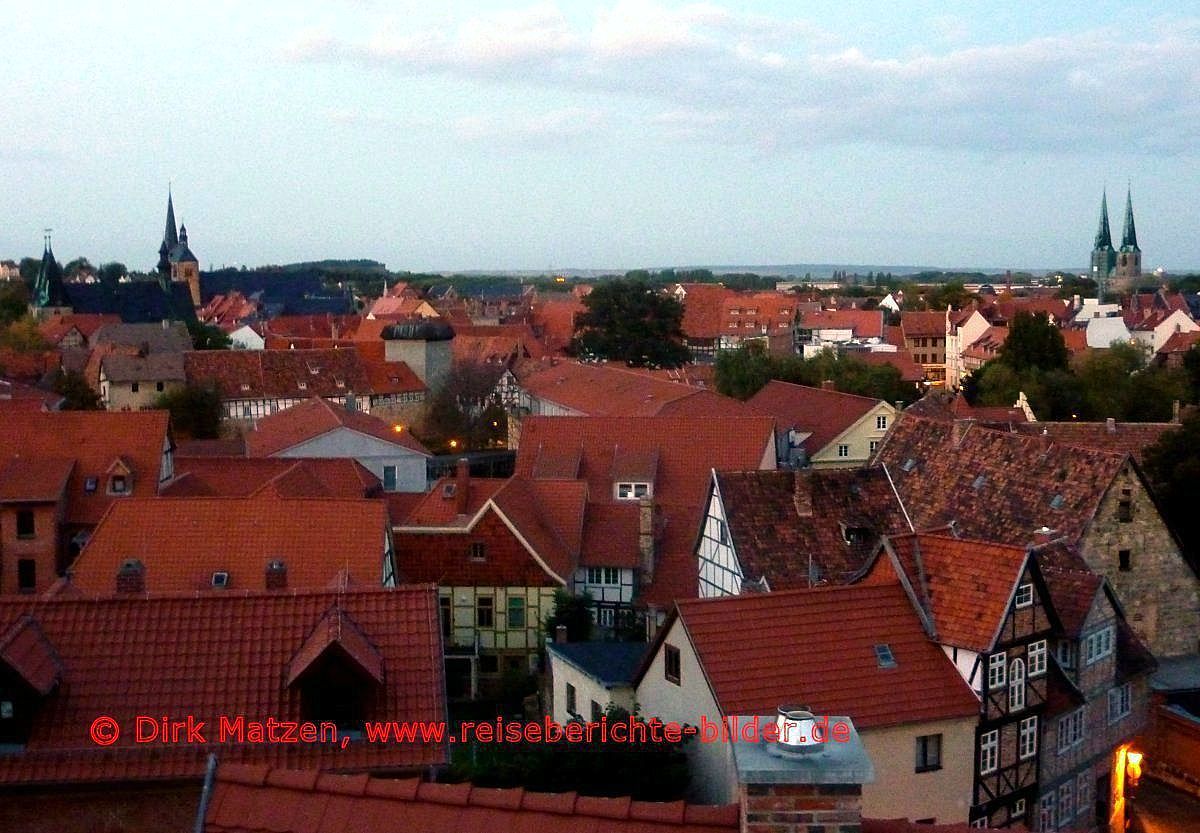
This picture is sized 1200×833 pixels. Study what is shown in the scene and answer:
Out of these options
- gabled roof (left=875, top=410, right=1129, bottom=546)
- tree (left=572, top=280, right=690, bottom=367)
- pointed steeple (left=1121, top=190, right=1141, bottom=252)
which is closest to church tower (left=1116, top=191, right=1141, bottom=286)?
pointed steeple (left=1121, top=190, right=1141, bottom=252)

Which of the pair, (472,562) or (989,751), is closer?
(989,751)

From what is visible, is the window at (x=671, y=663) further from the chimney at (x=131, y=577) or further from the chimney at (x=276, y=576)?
the chimney at (x=131, y=577)

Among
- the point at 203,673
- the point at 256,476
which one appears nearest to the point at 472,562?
the point at 256,476

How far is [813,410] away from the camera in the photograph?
169ft

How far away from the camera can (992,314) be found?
10700cm

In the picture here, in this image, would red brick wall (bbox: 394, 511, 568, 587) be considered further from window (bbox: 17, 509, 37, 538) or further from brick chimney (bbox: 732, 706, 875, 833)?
brick chimney (bbox: 732, 706, 875, 833)

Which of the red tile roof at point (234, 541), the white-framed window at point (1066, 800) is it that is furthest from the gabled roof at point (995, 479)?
the red tile roof at point (234, 541)

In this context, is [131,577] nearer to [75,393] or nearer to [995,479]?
[995,479]

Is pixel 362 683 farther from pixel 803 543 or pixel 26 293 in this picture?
pixel 26 293

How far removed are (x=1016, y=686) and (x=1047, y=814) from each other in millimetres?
2821

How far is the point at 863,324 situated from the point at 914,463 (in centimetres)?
8568

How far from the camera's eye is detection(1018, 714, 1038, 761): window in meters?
19.9

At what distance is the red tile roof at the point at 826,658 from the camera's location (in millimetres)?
17875

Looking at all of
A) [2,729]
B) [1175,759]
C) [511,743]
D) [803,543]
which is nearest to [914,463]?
[803,543]
